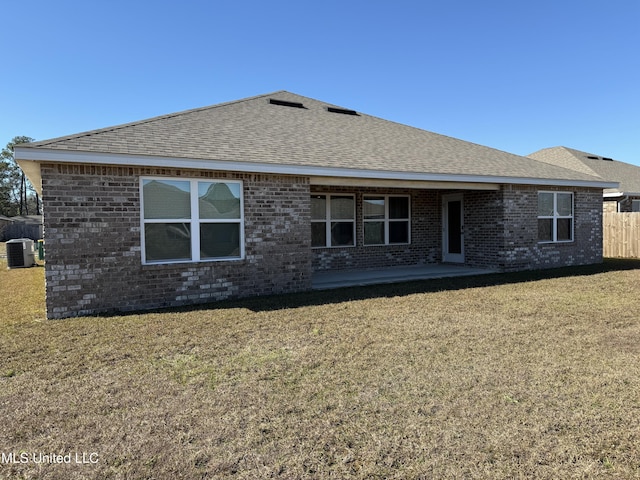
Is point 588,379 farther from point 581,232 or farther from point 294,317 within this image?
point 581,232

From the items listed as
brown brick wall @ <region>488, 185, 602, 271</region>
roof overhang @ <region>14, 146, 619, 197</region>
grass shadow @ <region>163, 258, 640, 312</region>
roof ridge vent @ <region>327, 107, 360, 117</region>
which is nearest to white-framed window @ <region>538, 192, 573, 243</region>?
brown brick wall @ <region>488, 185, 602, 271</region>

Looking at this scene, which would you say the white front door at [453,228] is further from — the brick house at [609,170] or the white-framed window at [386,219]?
the brick house at [609,170]

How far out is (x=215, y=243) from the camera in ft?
26.7

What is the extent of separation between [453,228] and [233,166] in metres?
8.41

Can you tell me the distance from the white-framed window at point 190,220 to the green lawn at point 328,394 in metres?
1.51

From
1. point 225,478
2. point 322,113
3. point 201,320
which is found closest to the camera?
point 225,478

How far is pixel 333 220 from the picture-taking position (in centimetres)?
1216

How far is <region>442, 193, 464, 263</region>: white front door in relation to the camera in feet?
43.5

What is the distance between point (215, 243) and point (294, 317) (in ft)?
8.53

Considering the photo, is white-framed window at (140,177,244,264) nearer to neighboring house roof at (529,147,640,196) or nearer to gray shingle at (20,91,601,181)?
gray shingle at (20,91,601,181)

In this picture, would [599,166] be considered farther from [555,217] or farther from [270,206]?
[270,206]

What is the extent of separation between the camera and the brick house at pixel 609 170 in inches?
791

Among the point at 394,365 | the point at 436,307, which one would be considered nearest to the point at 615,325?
the point at 436,307

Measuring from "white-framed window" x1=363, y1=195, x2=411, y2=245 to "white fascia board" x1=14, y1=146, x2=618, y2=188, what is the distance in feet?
9.00
